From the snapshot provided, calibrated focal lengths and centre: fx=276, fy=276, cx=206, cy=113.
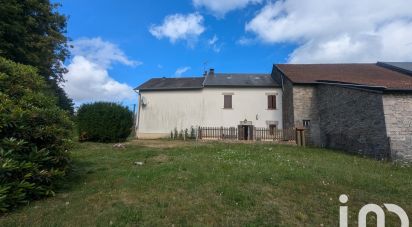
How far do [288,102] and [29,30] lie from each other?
19941 mm

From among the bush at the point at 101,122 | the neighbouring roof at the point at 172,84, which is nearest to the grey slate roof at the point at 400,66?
the neighbouring roof at the point at 172,84

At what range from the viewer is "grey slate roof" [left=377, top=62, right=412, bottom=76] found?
18.8 meters

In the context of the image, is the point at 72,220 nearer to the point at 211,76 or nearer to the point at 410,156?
the point at 410,156

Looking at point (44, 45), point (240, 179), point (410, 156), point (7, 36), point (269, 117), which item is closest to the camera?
point (240, 179)

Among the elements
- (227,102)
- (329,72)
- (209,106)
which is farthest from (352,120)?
(209,106)

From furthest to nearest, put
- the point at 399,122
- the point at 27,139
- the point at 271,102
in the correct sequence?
1. the point at 271,102
2. the point at 399,122
3. the point at 27,139

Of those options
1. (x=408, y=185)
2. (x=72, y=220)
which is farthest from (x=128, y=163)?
(x=408, y=185)

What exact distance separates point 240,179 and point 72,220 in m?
3.86

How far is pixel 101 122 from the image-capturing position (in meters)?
15.8

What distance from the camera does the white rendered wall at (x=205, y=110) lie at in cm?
2409

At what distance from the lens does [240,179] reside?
679 cm

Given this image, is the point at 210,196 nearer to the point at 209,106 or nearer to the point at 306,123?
the point at 306,123

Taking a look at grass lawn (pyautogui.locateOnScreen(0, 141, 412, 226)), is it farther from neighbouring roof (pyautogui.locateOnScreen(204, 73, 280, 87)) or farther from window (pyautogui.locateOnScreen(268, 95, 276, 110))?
neighbouring roof (pyautogui.locateOnScreen(204, 73, 280, 87))

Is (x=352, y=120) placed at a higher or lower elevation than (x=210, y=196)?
higher
